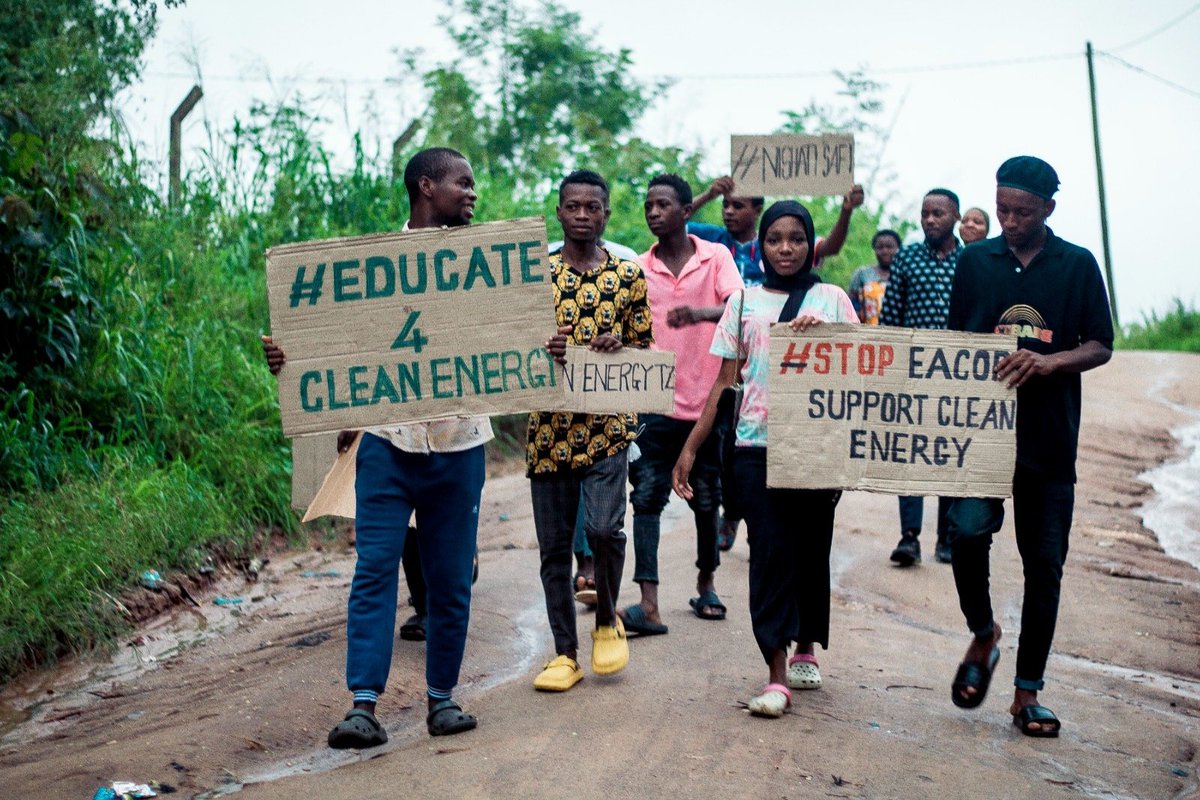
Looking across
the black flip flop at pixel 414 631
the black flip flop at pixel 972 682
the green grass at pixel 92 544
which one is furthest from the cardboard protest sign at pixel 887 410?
the green grass at pixel 92 544

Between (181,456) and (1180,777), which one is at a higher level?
(181,456)

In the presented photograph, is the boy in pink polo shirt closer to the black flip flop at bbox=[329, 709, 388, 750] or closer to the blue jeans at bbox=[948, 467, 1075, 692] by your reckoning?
the blue jeans at bbox=[948, 467, 1075, 692]

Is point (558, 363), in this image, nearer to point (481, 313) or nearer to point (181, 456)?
point (481, 313)

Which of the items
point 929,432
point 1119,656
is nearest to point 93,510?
point 929,432

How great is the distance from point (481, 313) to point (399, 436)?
0.51m

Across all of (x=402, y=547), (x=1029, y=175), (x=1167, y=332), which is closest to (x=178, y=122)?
(x=402, y=547)

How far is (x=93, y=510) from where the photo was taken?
24.6 ft

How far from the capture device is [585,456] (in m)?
5.51

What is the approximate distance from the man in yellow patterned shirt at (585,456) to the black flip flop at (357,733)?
0.87m

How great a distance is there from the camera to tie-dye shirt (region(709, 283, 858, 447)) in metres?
5.19

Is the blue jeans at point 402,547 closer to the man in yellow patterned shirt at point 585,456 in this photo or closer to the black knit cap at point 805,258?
the man in yellow patterned shirt at point 585,456

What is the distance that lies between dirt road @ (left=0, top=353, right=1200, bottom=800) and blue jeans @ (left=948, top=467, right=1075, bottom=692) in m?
0.36

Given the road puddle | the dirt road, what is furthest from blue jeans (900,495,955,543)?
the road puddle

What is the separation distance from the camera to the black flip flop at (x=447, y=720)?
4.88 meters
